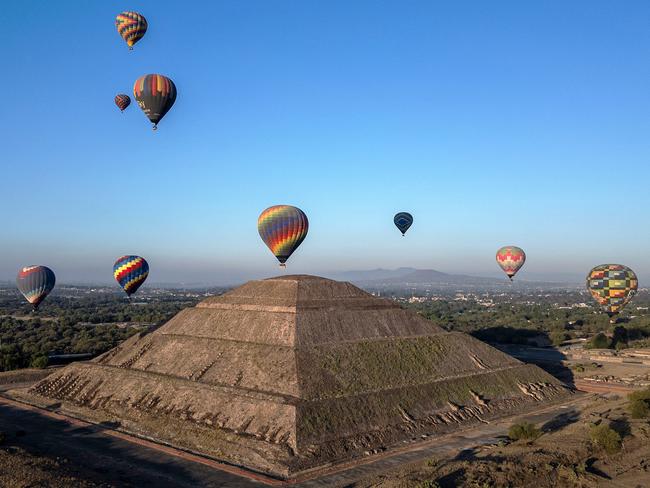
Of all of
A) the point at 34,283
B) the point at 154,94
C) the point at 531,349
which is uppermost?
the point at 154,94

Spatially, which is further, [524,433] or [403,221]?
[403,221]

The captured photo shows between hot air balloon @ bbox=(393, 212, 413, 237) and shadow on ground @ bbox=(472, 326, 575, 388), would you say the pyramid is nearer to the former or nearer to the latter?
shadow on ground @ bbox=(472, 326, 575, 388)

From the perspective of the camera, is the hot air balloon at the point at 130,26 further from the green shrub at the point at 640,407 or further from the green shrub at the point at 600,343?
the green shrub at the point at 600,343

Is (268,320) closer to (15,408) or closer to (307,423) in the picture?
(307,423)

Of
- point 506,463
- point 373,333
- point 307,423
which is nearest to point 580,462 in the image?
point 506,463

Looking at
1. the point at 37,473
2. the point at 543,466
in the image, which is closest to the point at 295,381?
the point at 37,473

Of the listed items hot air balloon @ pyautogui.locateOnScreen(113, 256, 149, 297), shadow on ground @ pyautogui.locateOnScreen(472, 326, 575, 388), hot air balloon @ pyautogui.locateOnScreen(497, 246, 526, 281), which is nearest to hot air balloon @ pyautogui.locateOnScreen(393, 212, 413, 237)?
hot air balloon @ pyautogui.locateOnScreen(497, 246, 526, 281)

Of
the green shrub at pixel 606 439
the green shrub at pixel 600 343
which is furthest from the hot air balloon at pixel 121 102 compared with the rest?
the green shrub at pixel 600 343

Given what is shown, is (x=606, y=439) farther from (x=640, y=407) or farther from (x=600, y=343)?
(x=600, y=343)
